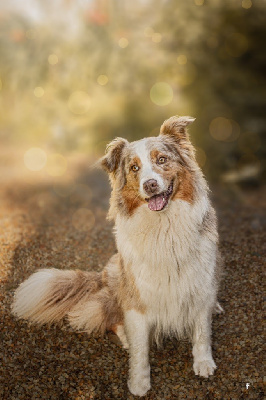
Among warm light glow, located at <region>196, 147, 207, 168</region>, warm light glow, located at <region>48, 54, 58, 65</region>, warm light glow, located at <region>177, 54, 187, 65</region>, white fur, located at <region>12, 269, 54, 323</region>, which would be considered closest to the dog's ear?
white fur, located at <region>12, 269, 54, 323</region>

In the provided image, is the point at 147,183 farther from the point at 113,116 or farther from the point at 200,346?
the point at 113,116

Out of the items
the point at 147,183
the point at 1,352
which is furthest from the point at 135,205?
the point at 1,352

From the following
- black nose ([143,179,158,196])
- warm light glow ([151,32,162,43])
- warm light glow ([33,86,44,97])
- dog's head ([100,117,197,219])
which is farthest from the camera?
warm light glow ([33,86,44,97])

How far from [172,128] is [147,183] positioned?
68 cm

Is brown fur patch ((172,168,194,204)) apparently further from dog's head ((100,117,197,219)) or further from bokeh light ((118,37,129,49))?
bokeh light ((118,37,129,49))

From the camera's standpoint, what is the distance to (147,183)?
2.61m

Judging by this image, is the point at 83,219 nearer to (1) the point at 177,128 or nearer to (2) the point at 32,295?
(2) the point at 32,295

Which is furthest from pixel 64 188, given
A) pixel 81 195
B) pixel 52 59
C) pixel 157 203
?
pixel 157 203

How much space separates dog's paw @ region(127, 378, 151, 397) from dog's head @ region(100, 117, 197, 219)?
4.33 feet

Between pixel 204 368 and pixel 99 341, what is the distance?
96 centimetres

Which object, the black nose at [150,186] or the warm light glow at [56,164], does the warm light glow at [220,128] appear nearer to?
the warm light glow at [56,164]

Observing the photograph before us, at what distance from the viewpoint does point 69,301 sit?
349cm

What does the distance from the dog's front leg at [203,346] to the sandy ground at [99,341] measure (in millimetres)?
79

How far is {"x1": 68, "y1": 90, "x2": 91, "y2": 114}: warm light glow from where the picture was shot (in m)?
9.56
